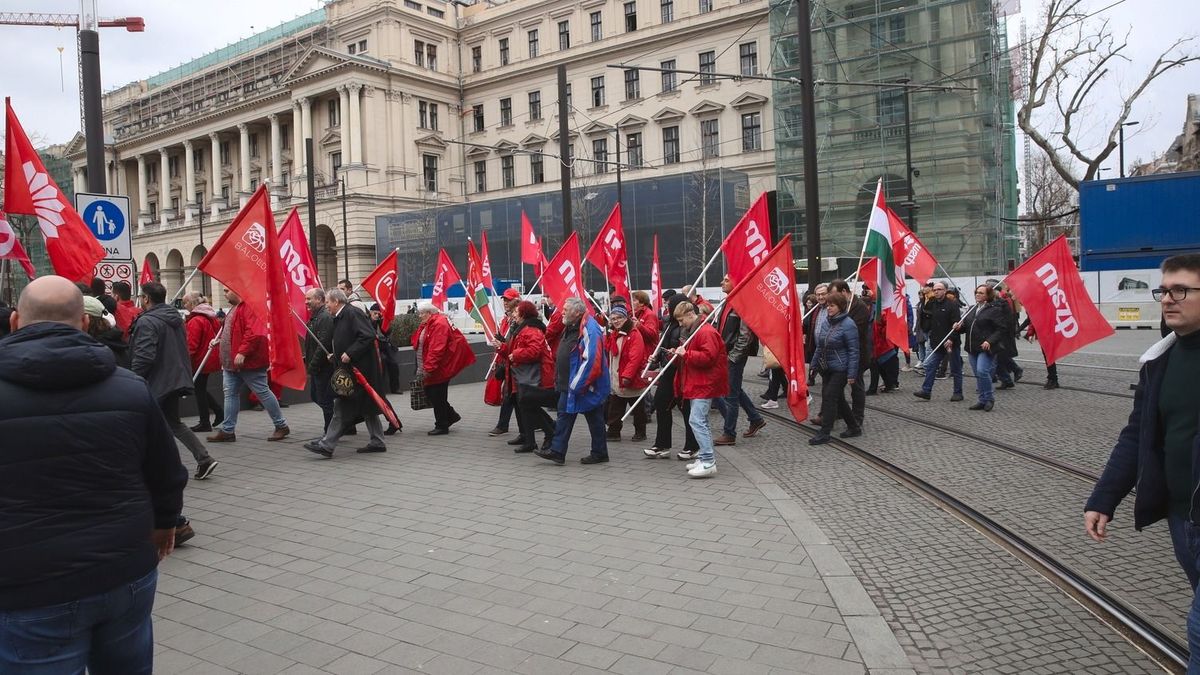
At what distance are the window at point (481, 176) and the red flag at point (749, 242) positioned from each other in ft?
197

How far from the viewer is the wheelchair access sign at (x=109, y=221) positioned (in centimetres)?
955

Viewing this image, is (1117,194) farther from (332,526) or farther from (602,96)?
(602,96)

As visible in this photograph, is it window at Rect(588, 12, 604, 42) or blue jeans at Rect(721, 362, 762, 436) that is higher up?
window at Rect(588, 12, 604, 42)

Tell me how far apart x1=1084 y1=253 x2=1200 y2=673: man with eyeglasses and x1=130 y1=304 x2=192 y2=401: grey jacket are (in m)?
7.18

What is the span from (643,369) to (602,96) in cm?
5581

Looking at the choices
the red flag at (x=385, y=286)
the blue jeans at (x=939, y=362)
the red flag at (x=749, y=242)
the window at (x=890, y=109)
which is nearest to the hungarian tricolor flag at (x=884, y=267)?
the blue jeans at (x=939, y=362)

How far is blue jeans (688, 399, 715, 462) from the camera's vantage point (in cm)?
805

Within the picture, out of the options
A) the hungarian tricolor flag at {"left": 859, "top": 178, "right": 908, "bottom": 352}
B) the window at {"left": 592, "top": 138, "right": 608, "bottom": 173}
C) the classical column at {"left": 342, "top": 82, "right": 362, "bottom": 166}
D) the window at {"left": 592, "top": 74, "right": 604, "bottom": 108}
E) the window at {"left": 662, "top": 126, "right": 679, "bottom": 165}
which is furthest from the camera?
A: the classical column at {"left": 342, "top": 82, "right": 362, "bottom": 166}

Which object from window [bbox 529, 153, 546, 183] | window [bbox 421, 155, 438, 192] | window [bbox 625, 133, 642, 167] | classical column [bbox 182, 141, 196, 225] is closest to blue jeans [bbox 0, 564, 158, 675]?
window [bbox 625, 133, 642, 167]

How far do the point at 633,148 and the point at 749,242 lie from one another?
170ft

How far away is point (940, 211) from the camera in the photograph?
127ft

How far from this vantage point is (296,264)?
37.5 ft

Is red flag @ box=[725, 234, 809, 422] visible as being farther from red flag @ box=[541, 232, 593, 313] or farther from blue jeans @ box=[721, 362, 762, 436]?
red flag @ box=[541, 232, 593, 313]

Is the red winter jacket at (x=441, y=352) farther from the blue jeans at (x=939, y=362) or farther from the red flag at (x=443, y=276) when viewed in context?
the blue jeans at (x=939, y=362)
